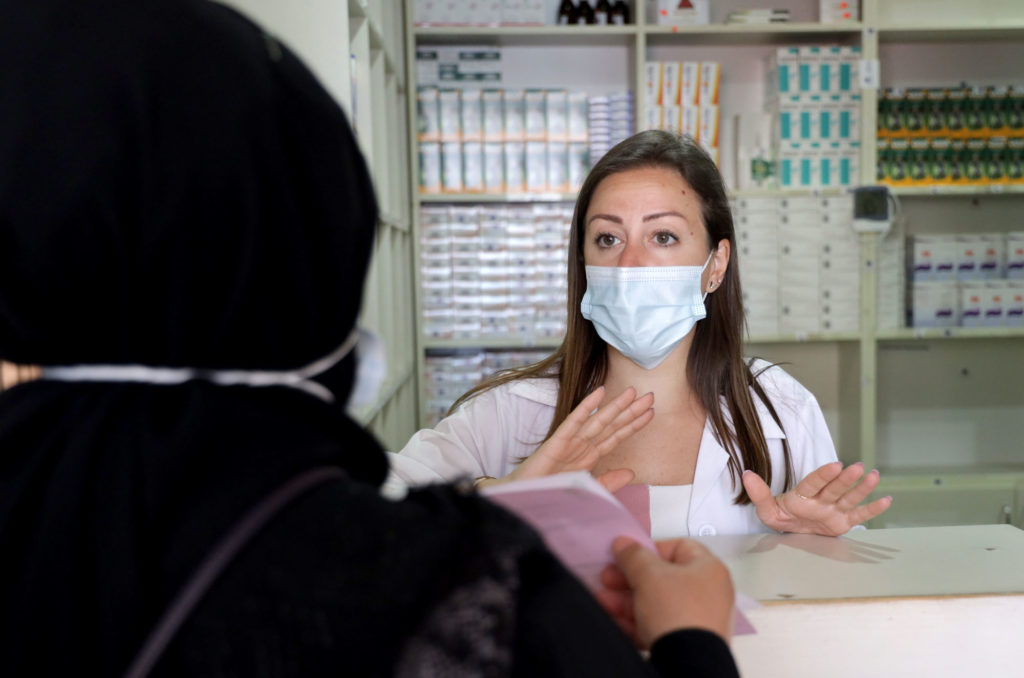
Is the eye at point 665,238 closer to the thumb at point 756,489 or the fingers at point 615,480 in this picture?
the thumb at point 756,489

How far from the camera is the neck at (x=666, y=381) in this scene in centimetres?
173

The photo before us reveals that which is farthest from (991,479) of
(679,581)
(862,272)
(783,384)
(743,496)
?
(679,581)

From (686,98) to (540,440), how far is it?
213cm

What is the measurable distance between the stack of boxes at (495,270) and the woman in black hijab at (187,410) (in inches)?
114

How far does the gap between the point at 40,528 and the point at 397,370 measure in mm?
2648

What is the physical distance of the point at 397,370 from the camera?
3.06 metres

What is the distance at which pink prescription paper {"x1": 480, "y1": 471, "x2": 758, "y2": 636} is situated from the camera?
0.65 meters

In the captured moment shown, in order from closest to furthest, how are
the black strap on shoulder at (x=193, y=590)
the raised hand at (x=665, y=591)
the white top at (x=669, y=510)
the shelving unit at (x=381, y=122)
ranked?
the black strap on shoulder at (x=193, y=590) → the raised hand at (x=665, y=591) → the white top at (x=669, y=510) → the shelving unit at (x=381, y=122)

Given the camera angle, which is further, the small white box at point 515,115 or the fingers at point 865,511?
the small white box at point 515,115

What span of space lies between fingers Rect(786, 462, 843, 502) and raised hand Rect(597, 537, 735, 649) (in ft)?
1.93

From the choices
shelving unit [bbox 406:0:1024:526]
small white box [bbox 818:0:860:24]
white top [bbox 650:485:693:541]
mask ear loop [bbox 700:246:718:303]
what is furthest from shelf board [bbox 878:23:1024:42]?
white top [bbox 650:485:693:541]

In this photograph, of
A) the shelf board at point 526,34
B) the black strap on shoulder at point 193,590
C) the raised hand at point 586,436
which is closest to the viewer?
the black strap on shoulder at point 193,590

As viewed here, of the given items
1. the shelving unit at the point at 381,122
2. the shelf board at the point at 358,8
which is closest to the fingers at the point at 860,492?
the shelving unit at the point at 381,122

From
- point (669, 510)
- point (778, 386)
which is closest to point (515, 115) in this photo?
point (778, 386)
